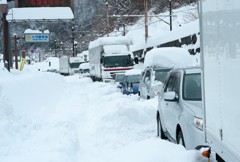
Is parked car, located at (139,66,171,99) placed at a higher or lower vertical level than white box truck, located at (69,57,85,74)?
lower

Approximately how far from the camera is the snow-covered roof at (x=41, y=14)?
25062 millimetres

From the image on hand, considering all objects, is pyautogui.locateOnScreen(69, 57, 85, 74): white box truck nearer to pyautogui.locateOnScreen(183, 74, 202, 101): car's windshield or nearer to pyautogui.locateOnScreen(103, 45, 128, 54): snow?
pyautogui.locateOnScreen(103, 45, 128, 54): snow

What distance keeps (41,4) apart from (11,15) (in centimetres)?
257

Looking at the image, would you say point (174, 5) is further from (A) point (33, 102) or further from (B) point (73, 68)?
(A) point (33, 102)

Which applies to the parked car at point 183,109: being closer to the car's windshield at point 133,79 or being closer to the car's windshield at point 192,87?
the car's windshield at point 192,87

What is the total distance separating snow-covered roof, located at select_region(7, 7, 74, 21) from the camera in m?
25.1

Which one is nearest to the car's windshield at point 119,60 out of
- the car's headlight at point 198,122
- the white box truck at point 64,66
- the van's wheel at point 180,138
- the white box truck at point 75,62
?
the van's wheel at point 180,138

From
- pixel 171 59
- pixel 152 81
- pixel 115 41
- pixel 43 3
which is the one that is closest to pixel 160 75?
pixel 152 81

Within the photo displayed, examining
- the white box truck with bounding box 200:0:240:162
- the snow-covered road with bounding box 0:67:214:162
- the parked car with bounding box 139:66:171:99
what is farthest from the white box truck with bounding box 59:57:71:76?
the white box truck with bounding box 200:0:240:162

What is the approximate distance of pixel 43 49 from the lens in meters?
158

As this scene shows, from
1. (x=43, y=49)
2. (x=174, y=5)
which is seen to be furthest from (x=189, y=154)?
(x=43, y=49)

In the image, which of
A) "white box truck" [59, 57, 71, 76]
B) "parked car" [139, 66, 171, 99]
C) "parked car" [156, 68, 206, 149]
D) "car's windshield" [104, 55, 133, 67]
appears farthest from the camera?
"white box truck" [59, 57, 71, 76]

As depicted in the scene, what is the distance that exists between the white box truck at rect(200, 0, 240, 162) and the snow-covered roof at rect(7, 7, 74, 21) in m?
22.9

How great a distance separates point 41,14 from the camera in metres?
26.1
